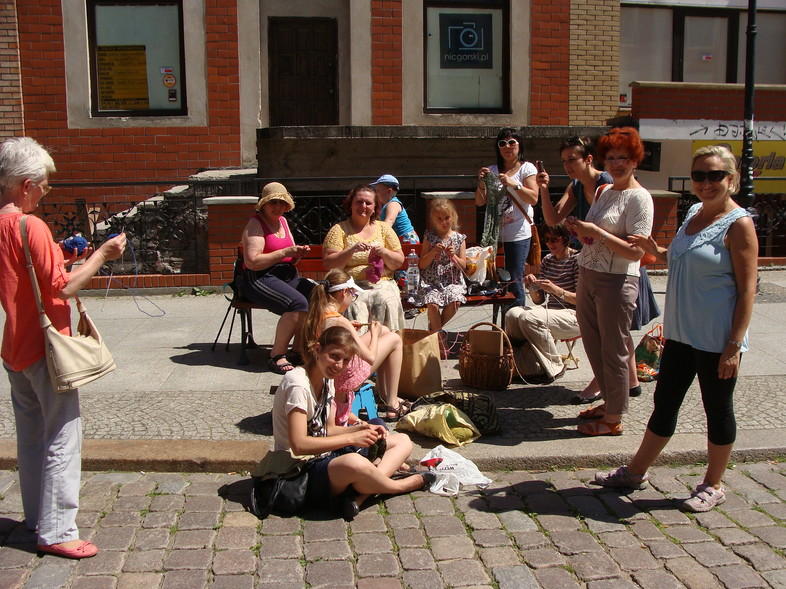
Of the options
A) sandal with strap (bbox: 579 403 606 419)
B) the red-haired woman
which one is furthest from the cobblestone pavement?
sandal with strap (bbox: 579 403 606 419)

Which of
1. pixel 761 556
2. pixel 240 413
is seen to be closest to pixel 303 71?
pixel 240 413

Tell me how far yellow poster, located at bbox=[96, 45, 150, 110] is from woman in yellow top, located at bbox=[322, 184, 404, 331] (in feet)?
25.5

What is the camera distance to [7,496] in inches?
179

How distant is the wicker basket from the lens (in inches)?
242

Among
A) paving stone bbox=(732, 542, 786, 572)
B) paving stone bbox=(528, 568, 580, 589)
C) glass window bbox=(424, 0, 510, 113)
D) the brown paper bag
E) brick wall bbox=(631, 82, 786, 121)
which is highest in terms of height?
glass window bbox=(424, 0, 510, 113)

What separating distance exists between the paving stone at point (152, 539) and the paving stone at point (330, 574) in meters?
0.75

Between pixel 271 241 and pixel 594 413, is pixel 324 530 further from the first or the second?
pixel 271 241

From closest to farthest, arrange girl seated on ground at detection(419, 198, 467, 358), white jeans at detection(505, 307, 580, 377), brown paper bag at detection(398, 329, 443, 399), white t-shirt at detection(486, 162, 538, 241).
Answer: brown paper bag at detection(398, 329, 443, 399)
white jeans at detection(505, 307, 580, 377)
girl seated on ground at detection(419, 198, 467, 358)
white t-shirt at detection(486, 162, 538, 241)

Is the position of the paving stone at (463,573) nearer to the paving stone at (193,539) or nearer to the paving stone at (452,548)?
the paving stone at (452,548)

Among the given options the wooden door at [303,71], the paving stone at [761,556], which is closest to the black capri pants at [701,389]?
the paving stone at [761,556]

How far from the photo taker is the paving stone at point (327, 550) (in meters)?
3.85

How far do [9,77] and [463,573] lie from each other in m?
11.8

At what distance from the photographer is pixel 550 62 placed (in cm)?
1365

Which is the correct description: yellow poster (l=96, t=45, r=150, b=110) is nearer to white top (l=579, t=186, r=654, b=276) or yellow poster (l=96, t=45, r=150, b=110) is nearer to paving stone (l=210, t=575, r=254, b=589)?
white top (l=579, t=186, r=654, b=276)
